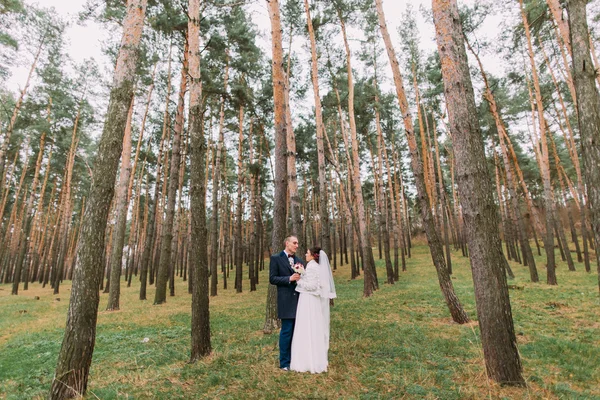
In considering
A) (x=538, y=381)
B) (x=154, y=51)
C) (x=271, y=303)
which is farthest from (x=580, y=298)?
(x=154, y=51)

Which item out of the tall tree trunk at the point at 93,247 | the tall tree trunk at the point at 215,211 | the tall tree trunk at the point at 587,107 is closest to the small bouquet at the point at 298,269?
the tall tree trunk at the point at 93,247

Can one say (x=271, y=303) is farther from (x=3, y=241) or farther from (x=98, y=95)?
(x=3, y=241)

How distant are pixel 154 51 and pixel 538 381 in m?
18.9

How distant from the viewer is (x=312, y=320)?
477cm

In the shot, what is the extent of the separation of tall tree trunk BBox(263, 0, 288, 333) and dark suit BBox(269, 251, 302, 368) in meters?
2.11

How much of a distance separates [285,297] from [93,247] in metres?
2.88

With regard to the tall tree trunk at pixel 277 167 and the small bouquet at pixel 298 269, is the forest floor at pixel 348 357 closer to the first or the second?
the tall tree trunk at pixel 277 167

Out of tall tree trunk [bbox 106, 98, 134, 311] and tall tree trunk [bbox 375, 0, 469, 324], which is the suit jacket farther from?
tall tree trunk [bbox 106, 98, 134, 311]

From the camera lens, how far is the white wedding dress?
4.53 metres

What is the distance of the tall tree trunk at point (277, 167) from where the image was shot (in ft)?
24.2

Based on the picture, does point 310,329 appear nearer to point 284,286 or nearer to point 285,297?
point 285,297

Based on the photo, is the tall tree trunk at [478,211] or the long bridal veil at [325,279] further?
the long bridal veil at [325,279]

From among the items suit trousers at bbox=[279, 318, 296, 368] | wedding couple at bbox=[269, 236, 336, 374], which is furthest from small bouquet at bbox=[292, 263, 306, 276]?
suit trousers at bbox=[279, 318, 296, 368]

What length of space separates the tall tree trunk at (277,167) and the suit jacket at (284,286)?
209cm
